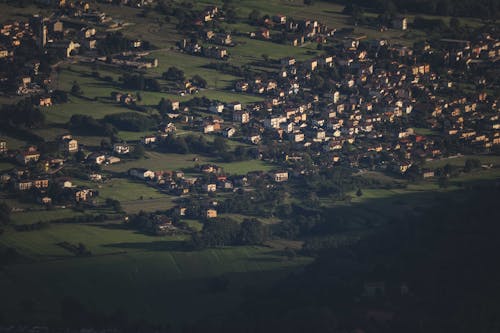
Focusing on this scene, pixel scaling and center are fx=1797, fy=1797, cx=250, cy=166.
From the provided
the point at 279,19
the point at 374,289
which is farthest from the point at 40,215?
the point at 279,19

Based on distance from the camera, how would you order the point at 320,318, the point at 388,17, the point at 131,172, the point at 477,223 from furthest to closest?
the point at 388,17 < the point at 131,172 < the point at 477,223 < the point at 320,318

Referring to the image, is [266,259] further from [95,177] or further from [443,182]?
[443,182]

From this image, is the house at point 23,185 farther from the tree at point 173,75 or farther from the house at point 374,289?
the tree at point 173,75

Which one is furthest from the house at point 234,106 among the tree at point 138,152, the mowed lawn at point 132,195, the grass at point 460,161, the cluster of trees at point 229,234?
the cluster of trees at point 229,234

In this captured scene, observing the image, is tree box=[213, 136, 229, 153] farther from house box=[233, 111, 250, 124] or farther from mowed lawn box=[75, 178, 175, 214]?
mowed lawn box=[75, 178, 175, 214]

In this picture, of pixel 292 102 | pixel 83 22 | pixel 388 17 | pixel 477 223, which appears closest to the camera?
pixel 477 223

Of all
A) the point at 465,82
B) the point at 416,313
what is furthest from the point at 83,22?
the point at 416,313

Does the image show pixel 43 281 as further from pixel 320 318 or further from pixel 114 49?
pixel 114 49

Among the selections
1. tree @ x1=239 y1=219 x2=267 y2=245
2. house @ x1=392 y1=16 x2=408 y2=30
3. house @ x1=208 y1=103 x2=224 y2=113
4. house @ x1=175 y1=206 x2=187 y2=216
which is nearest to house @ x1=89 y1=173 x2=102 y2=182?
house @ x1=175 y1=206 x2=187 y2=216
